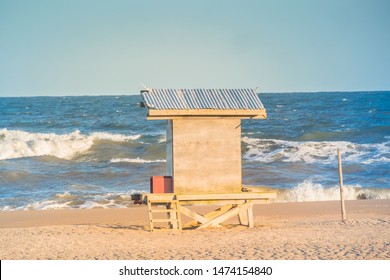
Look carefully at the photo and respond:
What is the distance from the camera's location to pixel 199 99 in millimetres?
17078

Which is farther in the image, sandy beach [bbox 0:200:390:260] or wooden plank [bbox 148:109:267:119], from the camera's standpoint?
wooden plank [bbox 148:109:267:119]

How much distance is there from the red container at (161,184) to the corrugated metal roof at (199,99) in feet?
5.77

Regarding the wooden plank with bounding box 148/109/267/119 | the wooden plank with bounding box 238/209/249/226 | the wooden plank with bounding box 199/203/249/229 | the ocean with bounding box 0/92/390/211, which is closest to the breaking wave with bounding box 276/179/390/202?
the ocean with bounding box 0/92/390/211

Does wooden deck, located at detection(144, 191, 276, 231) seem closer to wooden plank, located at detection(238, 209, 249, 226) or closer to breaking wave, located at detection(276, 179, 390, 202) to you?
wooden plank, located at detection(238, 209, 249, 226)

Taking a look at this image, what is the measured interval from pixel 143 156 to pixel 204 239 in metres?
26.0

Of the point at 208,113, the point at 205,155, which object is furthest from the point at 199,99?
the point at 205,155

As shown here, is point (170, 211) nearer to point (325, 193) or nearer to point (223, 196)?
point (223, 196)

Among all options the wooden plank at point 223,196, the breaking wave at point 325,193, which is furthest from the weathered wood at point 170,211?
the breaking wave at point 325,193

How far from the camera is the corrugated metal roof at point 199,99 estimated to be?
1678 cm

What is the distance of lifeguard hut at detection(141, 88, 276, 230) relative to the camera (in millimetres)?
16797

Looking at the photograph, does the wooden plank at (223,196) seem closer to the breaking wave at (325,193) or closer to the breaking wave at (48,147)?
the breaking wave at (325,193)
